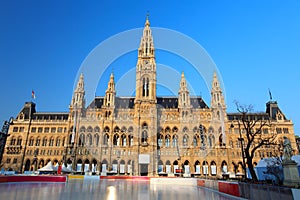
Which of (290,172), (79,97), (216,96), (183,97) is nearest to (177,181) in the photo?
(290,172)

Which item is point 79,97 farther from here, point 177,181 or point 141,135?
point 177,181

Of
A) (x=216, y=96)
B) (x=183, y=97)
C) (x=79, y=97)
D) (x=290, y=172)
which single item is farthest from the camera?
(x=216, y=96)

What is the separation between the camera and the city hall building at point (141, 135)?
5672 centimetres

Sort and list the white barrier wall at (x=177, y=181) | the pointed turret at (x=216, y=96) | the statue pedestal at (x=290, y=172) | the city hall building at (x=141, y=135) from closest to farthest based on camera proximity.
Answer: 1. the statue pedestal at (x=290, y=172)
2. the white barrier wall at (x=177, y=181)
3. the city hall building at (x=141, y=135)
4. the pointed turret at (x=216, y=96)

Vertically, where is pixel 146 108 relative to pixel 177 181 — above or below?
above

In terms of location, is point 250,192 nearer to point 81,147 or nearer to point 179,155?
point 179,155

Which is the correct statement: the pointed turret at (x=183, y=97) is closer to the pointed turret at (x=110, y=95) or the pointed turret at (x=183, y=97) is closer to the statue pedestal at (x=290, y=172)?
the pointed turret at (x=110, y=95)

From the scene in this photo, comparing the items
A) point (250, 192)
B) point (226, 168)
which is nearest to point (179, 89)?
point (226, 168)

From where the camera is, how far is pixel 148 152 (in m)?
55.4

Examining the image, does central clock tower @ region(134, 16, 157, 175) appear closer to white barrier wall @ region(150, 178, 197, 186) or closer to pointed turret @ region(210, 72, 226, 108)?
white barrier wall @ region(150, 178, 197, 186)

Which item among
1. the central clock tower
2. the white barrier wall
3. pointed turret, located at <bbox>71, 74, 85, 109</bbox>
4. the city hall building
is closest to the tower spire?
the central clock tower

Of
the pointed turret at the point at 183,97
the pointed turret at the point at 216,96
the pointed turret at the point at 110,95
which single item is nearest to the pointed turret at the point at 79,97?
the pointed turret at the point at 110,95

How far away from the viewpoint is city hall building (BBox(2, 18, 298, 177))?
5672 centimetres

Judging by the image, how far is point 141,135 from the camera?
57.6 metres
